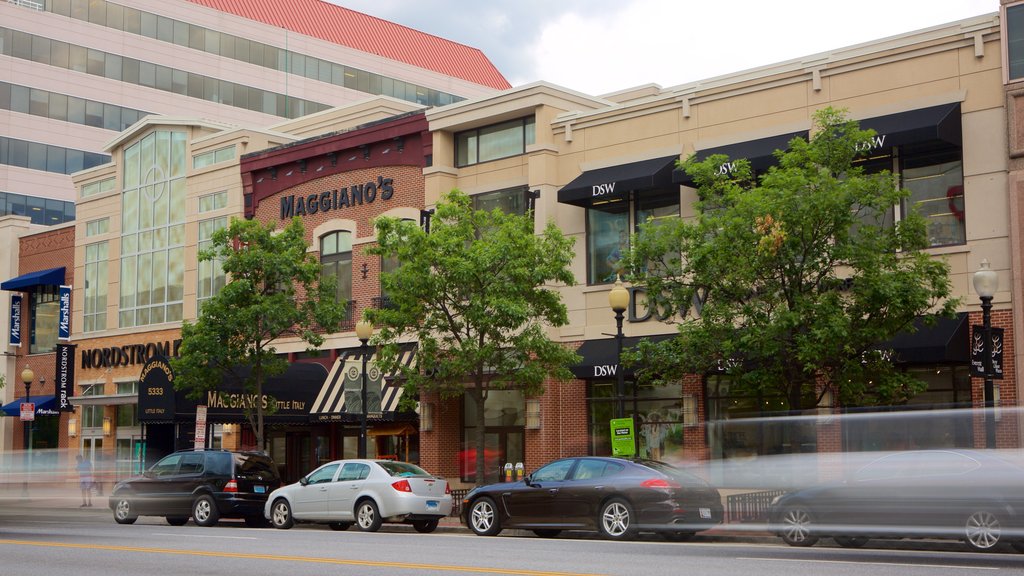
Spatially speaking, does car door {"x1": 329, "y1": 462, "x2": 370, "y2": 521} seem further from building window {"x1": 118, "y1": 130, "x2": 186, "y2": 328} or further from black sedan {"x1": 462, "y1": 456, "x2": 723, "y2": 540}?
building window {"x1": 118, "y1": 130, "x2": 186, "y2": 328}

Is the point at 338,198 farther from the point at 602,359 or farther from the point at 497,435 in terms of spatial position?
the point at 602,359

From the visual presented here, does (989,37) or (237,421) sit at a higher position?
(989,37)

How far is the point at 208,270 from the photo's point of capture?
39.5 metres

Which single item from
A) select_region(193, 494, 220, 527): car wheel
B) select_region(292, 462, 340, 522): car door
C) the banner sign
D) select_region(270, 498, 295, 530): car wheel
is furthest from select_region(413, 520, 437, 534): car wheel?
the banner sign

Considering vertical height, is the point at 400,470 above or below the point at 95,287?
below

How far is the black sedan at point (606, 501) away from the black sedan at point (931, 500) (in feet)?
8.87

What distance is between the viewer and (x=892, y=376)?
20516 millimetres

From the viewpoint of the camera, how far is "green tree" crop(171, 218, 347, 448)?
29875mm

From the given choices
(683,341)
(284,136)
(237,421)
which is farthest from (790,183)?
(284,136)

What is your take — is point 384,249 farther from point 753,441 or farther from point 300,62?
point 300,62

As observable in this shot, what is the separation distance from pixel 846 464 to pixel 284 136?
89.4 ft

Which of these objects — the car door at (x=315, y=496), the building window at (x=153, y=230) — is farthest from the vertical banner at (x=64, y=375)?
the car door at (x=315, y=496)

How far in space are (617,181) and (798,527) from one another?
12.2 m

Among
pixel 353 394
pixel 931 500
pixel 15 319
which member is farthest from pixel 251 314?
pixel 15 319
